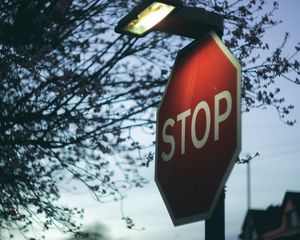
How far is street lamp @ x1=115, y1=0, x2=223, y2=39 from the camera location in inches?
116

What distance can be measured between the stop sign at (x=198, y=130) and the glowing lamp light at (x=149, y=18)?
0.28 metres

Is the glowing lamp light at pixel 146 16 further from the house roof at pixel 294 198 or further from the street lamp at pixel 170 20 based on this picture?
the house roof at pixel 294 198

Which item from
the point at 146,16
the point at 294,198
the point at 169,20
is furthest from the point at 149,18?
the point at 294,198

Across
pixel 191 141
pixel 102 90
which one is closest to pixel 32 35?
pixel 102 90

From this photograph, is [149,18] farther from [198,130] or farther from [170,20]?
[198,130]

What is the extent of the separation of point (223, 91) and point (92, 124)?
23.7 ft

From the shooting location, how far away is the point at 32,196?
10734mm

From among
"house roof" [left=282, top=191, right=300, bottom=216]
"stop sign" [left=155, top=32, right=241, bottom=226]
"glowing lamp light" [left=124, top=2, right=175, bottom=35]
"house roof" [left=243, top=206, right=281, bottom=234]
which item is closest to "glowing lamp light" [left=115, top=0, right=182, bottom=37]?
"glowing lamp light" [left=124, top=2, right=175, bottom=35]

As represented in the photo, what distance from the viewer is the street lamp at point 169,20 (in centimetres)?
296

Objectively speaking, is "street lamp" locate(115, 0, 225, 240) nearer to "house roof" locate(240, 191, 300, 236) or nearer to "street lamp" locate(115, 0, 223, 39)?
"street lamp" locate(115, 0, 223, 39)

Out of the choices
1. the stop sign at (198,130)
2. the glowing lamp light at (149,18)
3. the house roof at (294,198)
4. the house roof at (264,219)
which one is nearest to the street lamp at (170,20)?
the glowing lamp light at (149,18)

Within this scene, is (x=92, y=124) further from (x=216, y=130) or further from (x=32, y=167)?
(x=216, y=130)

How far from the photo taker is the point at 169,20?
308 centimetres

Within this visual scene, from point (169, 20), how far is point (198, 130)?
2.88ft
